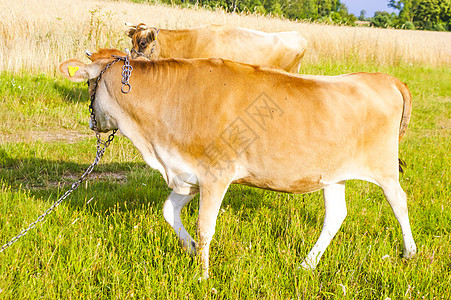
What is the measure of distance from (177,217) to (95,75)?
1.42 metres

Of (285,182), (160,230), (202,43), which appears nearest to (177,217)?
(160,230)

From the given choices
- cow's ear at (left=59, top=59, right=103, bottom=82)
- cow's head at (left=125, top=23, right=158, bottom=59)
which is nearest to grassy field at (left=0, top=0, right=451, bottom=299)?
cow's ear at (left=59, top=59, right=103, bottom=82)

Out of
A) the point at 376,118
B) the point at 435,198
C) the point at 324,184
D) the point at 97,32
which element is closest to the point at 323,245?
the point at 324,184

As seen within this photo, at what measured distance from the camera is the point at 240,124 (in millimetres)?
3359

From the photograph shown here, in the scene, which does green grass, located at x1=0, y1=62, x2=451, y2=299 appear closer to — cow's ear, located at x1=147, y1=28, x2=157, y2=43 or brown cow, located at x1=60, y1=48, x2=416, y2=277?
brown cow, located at x1=60, y1=48, x2=416, y2=277

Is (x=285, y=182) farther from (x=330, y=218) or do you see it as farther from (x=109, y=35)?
(x=109, y=35)

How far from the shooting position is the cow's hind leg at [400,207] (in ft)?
12.5

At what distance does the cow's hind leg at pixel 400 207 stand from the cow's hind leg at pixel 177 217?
177 centimetres

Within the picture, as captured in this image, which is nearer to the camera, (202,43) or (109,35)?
(202,43)

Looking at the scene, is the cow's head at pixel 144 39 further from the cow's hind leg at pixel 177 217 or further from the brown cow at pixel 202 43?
the cow's hind leg at pixel 177 217

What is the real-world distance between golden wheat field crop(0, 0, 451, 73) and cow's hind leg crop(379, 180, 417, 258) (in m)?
8.83

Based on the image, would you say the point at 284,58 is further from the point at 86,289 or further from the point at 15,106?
the point at 86,289

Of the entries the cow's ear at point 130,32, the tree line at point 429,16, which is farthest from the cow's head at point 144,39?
the tree line at point 429,16

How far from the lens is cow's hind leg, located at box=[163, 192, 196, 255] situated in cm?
377
